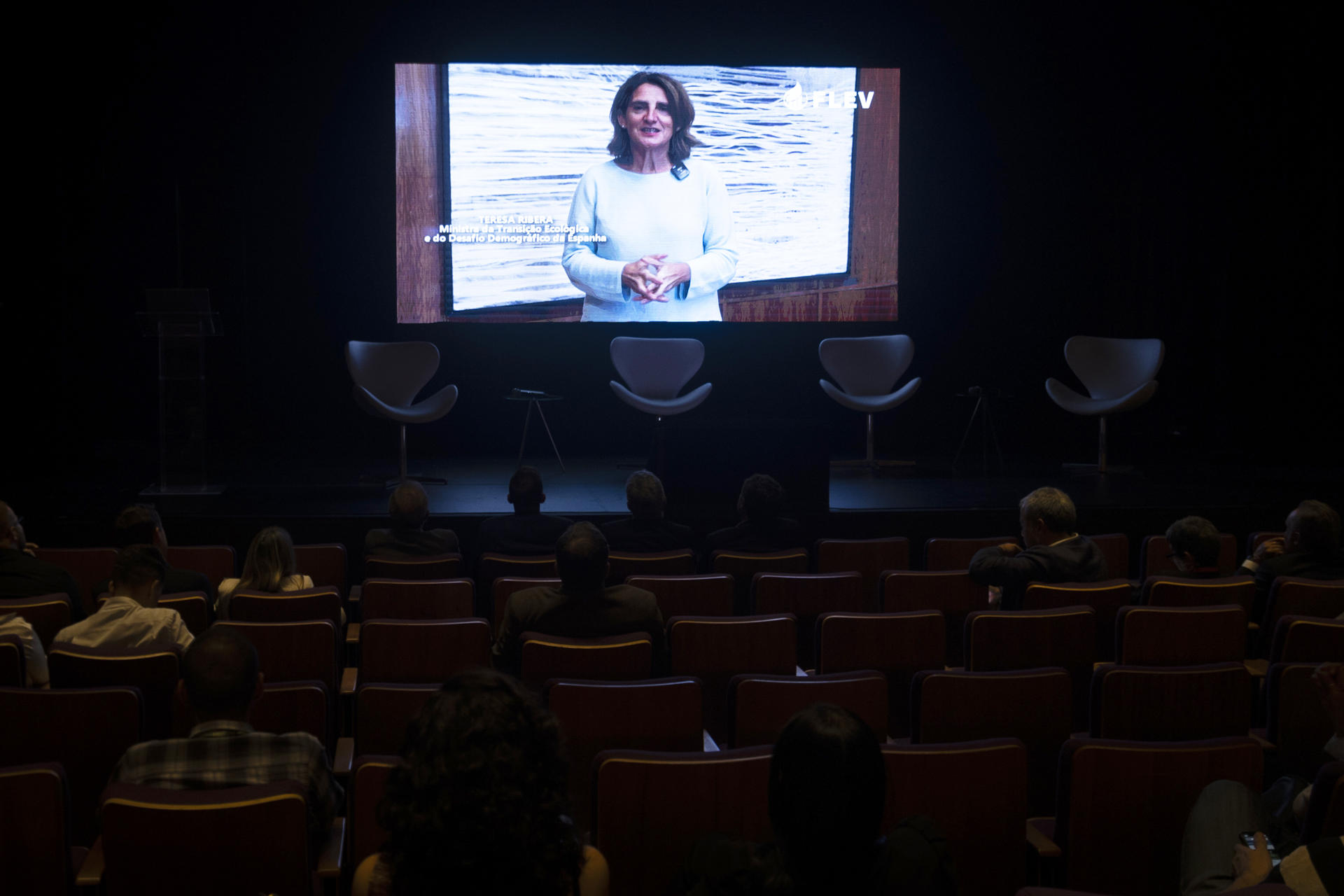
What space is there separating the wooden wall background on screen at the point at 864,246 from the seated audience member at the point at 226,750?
665 centimetres

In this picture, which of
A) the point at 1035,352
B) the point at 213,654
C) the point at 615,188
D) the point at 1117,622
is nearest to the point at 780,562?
the point at 1117,622

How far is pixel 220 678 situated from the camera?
2.11 meters

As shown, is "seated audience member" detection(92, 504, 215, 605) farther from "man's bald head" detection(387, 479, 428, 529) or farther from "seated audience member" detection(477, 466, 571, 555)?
"seated audience member" detection(477, 466, 571, 555)

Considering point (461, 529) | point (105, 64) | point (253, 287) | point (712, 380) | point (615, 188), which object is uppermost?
point (105, 64)

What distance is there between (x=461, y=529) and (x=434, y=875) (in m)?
4.66

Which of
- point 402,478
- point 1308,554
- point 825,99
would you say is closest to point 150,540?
point 402,478

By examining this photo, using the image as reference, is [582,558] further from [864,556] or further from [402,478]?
[402,478]

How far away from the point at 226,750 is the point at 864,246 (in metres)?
7.26

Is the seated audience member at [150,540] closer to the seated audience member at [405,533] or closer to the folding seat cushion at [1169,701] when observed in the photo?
the seated audience member at [405,533]

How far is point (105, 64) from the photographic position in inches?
320

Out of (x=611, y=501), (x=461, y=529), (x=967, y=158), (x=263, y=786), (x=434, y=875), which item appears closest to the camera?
(x=434, y=875)

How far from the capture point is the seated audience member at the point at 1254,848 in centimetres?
163

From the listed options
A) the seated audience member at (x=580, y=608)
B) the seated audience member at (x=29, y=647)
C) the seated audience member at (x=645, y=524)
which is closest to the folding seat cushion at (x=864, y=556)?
the seated audience member at (x=645, y=524)

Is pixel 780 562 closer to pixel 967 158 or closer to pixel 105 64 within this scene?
pixel 967 158
